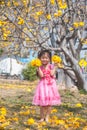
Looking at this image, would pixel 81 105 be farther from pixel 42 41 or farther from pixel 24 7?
pixel 24 7

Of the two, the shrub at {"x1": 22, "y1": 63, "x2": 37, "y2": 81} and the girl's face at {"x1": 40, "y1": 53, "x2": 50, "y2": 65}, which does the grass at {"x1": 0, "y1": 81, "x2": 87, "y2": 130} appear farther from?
the shrub at {"x1": 22, "y1": 63, "x2": 37, "y2": 81}

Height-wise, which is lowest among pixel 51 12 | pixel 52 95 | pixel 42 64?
pixel 52 95

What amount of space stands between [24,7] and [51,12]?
643mm

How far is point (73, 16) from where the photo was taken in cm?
841

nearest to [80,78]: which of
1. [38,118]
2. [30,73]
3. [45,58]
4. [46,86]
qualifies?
[38,118]

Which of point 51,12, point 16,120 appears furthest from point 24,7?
point 16,120

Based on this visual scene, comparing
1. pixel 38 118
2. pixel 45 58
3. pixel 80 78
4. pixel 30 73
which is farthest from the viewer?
pixel 30 73

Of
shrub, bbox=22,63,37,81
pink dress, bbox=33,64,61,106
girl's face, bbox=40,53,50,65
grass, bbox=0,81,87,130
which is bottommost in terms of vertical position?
grass, bbox=0,81,87,130

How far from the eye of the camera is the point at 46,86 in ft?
21.9

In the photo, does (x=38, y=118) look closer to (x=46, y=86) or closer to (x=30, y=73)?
(x=46, y=86)

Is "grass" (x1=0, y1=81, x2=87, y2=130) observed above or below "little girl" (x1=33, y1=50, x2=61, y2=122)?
below

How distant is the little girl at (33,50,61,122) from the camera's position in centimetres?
662

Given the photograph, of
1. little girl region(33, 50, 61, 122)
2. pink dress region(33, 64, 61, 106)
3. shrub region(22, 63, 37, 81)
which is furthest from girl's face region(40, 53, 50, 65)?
shrub region(22, 63, 37, 81)

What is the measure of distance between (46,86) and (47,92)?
0.37ft
